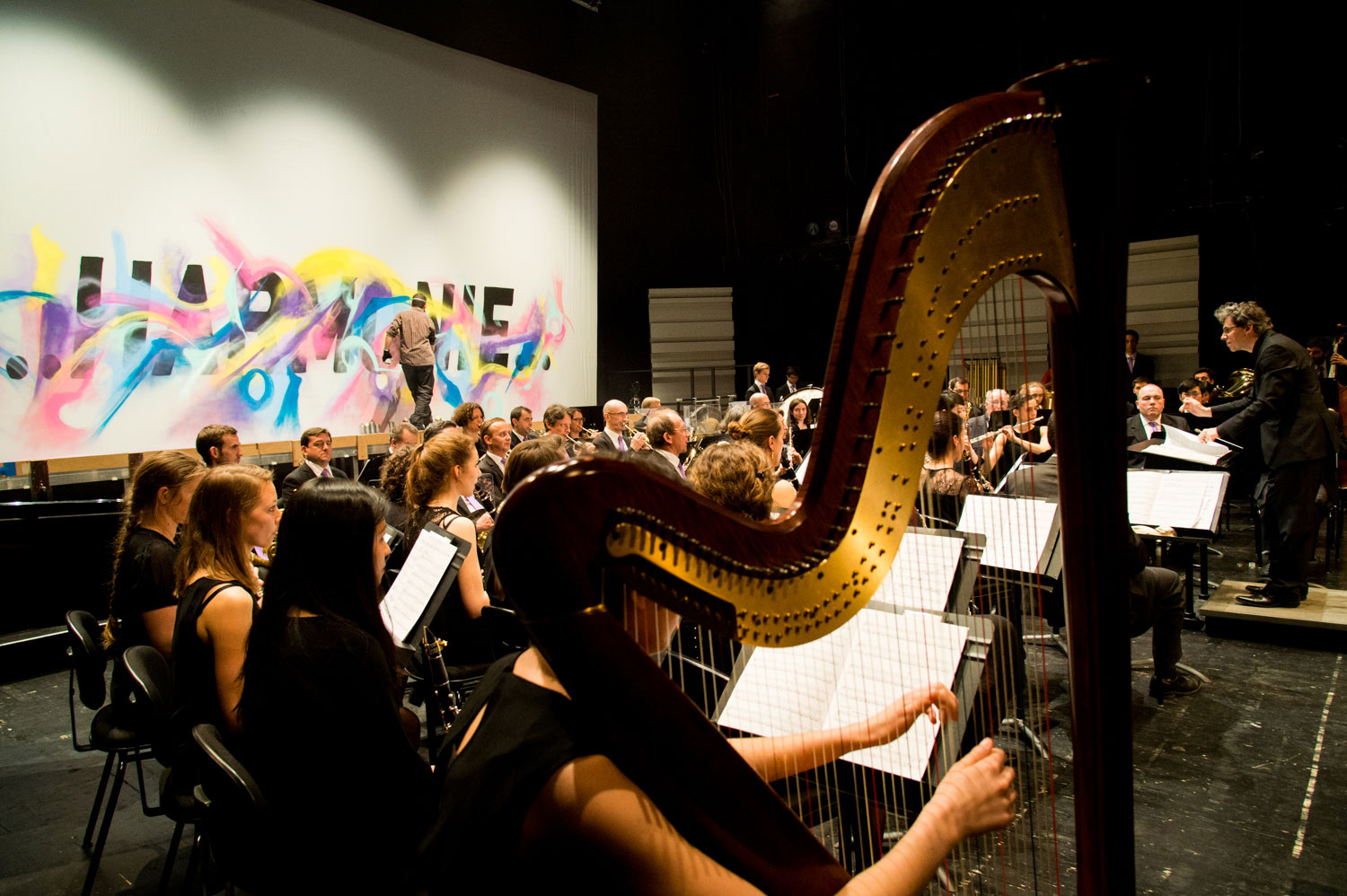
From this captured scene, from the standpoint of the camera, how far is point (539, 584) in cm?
76

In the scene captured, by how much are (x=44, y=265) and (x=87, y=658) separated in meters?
5.44

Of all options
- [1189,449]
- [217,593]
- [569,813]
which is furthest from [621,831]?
[1189,449]

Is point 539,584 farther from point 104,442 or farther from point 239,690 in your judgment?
point 104,442

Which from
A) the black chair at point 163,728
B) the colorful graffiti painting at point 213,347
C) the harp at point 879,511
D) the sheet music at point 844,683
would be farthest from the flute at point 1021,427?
the colorful graffiti painting at point 213,347

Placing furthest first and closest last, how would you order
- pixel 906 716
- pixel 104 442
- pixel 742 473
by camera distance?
pixel 104 442 → pixel 742 473 → pixel 906 716

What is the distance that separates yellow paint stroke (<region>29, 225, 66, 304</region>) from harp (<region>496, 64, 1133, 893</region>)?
769 cm

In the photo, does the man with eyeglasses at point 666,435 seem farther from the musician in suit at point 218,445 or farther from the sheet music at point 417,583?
the musician in suit at point 218,445

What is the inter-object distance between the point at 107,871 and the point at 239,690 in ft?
4.57

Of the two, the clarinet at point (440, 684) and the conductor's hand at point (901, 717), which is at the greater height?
the conductor's hand at point (901, 717)

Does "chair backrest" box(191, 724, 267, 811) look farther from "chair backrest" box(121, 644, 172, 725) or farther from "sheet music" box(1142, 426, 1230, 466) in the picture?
"sheet music" box(1142, 426, 1230, 466)

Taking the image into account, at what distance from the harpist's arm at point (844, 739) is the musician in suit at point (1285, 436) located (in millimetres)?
4277

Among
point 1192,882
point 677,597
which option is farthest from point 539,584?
point 1192,882

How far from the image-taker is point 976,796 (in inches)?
42.3

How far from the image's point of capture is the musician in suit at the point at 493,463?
512 cm
